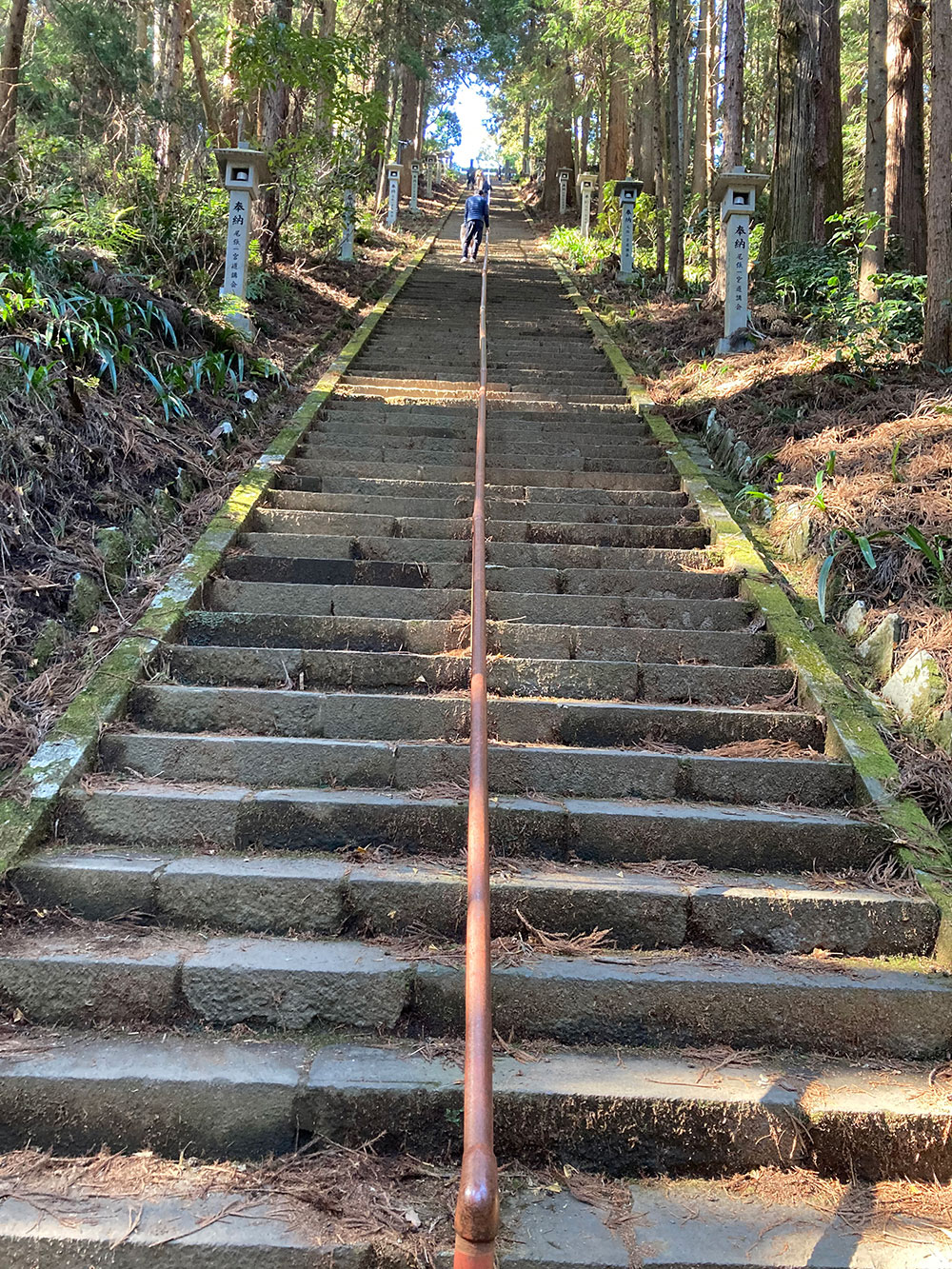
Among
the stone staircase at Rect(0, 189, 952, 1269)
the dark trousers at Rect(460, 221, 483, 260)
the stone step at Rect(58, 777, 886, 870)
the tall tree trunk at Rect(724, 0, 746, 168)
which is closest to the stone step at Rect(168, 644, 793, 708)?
the stone staircase at Rect(0, 189, 952, 1269)

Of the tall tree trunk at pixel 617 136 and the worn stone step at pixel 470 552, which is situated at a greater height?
the tall tree trunk at pixel 617 136

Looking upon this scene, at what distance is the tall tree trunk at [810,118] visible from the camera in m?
9.78

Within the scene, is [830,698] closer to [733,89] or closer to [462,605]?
[462,605]

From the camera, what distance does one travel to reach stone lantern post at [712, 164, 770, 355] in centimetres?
804

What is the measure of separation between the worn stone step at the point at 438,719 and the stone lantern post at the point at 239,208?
518cm

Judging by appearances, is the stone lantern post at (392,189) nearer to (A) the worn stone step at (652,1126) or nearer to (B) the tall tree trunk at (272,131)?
(B) the tall tree trunk at (272,131)

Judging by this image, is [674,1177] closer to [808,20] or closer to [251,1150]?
[251,1150]

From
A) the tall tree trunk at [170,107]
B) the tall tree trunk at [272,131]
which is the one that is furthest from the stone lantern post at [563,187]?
the tall tree trunk at [272,131]

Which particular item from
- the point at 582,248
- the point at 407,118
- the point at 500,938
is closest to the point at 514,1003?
the point at 500,938

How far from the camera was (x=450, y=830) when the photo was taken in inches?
126

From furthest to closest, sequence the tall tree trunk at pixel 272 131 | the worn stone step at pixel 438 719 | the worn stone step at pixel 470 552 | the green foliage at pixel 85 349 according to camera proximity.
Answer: the tall tree trunk at pixel 272 131
the worn stone step at pixel 470 552
the green foliage at pixel 85 349
the worn stone step at pixel 438 719

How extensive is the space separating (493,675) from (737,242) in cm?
591

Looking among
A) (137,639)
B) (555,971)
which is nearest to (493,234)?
(137,639)

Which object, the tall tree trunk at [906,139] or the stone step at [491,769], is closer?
the stone step at [491,769]
